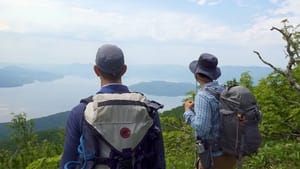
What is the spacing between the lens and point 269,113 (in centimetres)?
992

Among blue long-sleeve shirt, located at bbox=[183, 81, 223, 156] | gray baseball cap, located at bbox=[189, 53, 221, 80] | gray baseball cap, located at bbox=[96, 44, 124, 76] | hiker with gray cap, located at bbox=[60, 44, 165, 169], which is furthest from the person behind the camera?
gray baseball cap, located at bbox=[189, 53, 221, 80]

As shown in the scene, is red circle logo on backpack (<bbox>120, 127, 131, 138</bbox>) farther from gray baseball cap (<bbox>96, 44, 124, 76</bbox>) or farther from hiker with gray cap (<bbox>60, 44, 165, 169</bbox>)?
gray baseball cap (<bbox>96, 44, 124, 76</bbox>)

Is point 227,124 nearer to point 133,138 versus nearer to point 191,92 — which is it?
point 133,138

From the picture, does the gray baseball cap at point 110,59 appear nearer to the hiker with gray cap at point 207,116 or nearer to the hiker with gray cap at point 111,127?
the hiker with gray cap at point 111,127

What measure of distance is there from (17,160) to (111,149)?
84.1ft

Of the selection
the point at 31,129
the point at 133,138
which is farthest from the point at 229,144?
the point at 31,129

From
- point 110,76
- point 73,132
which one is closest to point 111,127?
point 73,132

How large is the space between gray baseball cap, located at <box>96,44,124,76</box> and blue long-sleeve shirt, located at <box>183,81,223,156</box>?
141 cm

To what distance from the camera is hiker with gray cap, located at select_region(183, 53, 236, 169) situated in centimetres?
407

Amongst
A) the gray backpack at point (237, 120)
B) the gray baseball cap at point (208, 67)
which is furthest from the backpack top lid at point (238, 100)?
the gray baseball cap at point (208, 67)

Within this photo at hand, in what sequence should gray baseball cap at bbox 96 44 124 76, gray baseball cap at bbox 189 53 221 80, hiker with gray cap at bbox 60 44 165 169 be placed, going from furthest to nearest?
gray baseball cap at bbox 189 53 221 80 < gray baseball cap at bbox 96 44 124 76 < hiker with gray cap at bbox 60 44 165 169

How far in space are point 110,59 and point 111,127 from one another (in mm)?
444

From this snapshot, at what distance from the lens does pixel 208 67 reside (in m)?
4.27

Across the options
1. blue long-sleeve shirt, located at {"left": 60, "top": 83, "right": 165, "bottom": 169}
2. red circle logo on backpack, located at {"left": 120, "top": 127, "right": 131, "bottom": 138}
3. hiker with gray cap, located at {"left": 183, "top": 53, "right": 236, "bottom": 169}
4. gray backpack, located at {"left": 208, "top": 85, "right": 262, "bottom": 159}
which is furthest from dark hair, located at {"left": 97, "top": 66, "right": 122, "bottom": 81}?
gray backpack, located at {"left": 208, "top": 85, "right": 262, "bottom": 159}
